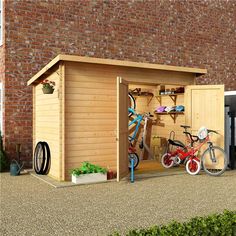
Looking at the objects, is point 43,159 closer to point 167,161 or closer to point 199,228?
point 167,161

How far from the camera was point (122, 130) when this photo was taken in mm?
7891

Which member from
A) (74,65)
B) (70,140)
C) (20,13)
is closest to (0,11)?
(20,13)

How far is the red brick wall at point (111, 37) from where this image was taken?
10.2 meters

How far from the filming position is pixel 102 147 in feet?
27.4

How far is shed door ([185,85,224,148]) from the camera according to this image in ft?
30.3

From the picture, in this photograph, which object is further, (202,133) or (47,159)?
(202,133)

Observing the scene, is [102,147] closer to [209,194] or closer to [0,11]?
[209,194]

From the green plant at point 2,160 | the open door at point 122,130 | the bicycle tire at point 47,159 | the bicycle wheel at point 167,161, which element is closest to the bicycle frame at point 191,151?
the bicycle wheel at point 167,161

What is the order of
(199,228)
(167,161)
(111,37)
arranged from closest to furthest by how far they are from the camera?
(199,228) < (167,161) < (111,37)

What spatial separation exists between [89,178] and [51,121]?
1816mm

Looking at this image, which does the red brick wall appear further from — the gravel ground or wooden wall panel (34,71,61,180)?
the gravel ground

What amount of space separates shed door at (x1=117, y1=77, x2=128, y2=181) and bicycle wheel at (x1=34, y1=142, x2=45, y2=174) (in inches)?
82.2

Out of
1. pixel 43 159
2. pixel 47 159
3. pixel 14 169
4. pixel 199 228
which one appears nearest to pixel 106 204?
pixel 199 228

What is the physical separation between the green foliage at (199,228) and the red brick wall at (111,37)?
7.48 m
